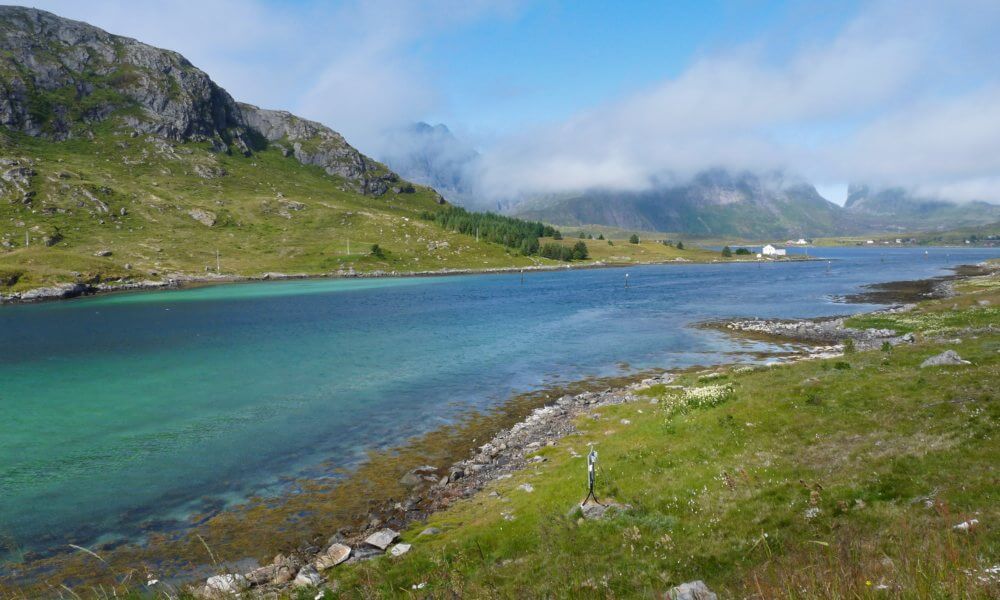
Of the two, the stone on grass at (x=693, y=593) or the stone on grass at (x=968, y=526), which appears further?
the stone on grass at (x=968, y=526)

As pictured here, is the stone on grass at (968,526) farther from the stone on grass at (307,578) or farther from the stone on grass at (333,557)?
the stone on grass at (333,557)

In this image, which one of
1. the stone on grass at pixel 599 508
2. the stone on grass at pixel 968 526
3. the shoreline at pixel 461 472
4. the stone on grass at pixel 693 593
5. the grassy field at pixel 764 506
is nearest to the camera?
the grassy field at pixel 764 506

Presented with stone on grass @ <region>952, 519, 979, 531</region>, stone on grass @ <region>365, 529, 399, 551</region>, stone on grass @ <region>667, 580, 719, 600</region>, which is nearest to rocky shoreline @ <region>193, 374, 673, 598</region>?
stone on grass @ <region>365, 529, 399, 551</region>

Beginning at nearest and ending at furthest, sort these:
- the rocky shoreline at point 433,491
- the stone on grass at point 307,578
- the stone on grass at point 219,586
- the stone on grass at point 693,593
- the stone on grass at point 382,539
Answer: the stone on grass at point 693,593 → the stone on grass at point 219,586 → the stone on grass at point 307,578 → the rocky shoreline at point 433,491 → the stone on grass at point 382,539

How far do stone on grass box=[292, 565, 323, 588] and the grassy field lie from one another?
1.93 ft

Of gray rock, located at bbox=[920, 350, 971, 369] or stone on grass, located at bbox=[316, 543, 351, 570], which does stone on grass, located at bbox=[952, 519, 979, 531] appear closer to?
stone on grass, located at bbox=[316, 543, 351, 570]

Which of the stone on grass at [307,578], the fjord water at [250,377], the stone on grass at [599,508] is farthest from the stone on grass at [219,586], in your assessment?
the fjord water at [250,377]

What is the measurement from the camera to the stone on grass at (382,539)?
20234 mm

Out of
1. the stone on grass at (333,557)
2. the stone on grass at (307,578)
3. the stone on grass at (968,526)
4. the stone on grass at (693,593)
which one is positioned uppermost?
the stone on grass at (968,526)

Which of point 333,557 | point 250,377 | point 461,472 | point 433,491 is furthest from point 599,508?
point 250,377

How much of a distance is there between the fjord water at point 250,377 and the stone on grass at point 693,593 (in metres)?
24.9

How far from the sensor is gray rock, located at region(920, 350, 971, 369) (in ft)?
95.5

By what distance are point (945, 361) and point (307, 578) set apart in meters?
34.1

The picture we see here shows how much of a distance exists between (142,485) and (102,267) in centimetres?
17561
